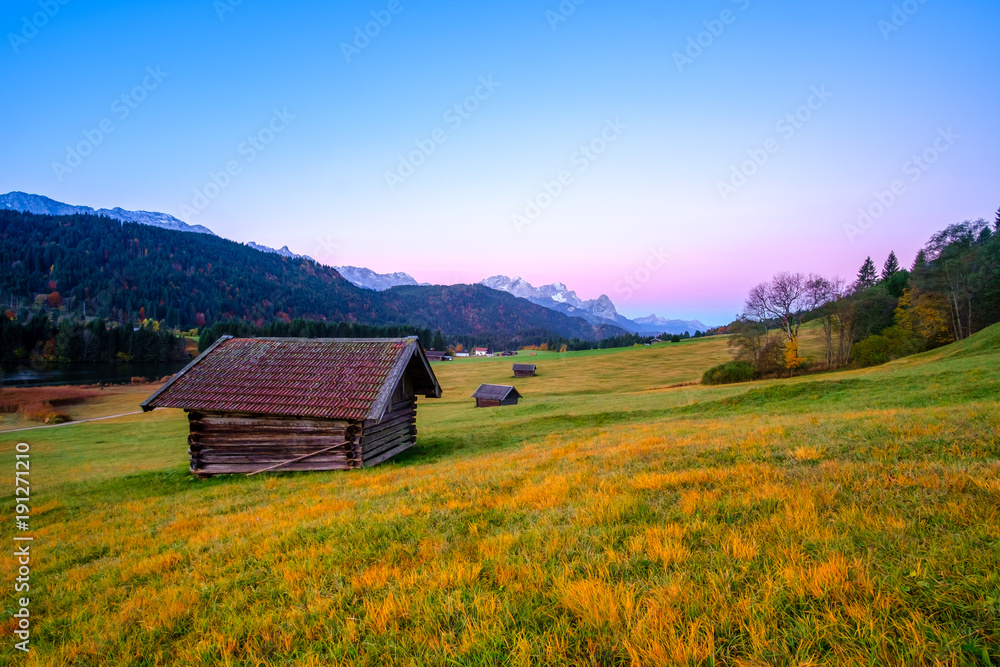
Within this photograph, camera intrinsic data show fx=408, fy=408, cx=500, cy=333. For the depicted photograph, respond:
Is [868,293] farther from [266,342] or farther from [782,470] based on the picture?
[266,342]

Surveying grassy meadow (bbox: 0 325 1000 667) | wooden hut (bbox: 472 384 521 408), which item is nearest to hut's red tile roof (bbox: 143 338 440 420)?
grassy meadow (bbox: 0 325 1000 667)

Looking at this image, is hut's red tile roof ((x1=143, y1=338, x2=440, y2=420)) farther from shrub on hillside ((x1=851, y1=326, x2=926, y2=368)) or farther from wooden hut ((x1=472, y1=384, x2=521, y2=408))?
shrub on hillside ((x1=851, y1=326, x2=926, y2=368))

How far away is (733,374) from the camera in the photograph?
5094 cm

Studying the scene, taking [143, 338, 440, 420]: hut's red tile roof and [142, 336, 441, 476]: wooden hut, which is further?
[143, 338, 440, 420]: hut's red tile roof

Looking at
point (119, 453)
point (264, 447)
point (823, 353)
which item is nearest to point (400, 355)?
point (264, 447)

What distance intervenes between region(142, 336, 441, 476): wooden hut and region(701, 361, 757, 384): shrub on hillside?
46.2 meters

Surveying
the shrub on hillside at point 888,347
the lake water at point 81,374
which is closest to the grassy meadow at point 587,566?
the shrub on hillside at point 888,347

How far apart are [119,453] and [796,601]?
3543 cm

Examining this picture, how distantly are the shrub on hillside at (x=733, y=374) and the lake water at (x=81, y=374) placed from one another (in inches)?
3894

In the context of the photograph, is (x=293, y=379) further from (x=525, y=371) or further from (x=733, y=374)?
(x=525, y=371)

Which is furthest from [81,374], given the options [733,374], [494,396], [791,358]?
[791,358]

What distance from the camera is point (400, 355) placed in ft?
53.0

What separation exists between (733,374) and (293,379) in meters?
51.2

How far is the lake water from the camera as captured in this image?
71000 millimetres
